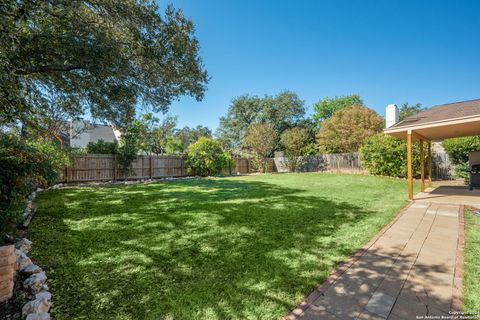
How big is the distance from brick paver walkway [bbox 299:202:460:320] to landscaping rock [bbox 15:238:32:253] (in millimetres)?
3390

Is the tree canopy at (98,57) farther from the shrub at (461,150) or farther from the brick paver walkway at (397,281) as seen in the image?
the shrub at (461,150)

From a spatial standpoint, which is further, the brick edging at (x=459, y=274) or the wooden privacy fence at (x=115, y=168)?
the wooden privacy fence at (x=115, y=168)

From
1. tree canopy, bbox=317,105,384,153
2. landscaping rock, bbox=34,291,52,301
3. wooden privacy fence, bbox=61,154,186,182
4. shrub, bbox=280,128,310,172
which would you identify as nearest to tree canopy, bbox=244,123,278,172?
shrub, bbox=280,128,310,172

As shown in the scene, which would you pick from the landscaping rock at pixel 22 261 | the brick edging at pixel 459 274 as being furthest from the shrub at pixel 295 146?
the landscaping rock at pixel 22 261

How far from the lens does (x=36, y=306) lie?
1.76 metres

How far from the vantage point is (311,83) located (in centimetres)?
2027

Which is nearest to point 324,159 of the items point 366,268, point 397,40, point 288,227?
point 397,40

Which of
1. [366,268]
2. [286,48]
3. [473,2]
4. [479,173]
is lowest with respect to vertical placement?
[366,268]

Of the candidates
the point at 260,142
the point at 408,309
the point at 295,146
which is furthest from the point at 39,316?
the point at 295,146

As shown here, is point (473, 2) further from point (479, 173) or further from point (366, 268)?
point (366, 268)

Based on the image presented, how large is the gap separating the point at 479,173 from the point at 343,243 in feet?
27.6

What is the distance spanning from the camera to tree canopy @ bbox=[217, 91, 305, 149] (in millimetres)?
28734

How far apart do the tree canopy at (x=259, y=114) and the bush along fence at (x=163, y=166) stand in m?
8.76

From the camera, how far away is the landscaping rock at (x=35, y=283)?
2.05 meters
